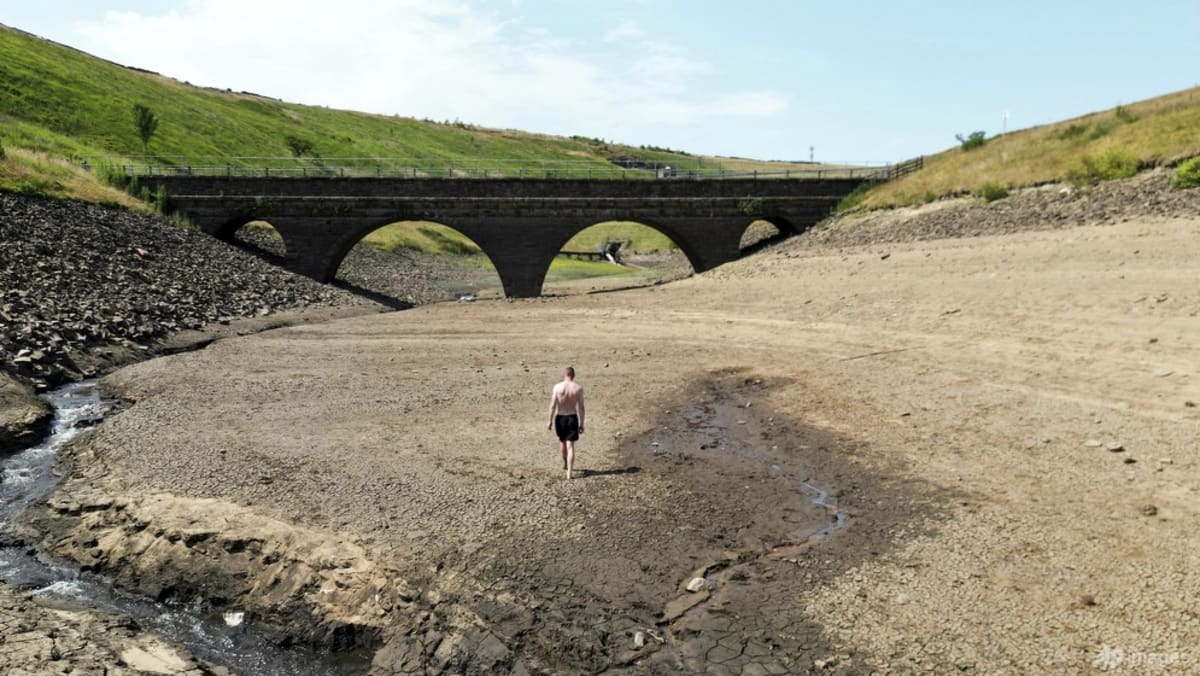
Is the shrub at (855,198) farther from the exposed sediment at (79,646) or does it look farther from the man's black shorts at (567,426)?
the exposed sediment at (79,646)

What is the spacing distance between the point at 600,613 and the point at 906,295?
23631 mm

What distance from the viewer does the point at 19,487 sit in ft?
49.0

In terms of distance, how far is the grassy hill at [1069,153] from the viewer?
3456cm

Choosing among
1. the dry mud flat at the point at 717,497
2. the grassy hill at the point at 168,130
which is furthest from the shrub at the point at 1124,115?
the grassy hill at the point at 168,130

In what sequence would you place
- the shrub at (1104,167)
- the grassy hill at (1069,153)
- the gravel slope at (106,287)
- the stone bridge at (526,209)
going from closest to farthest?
1. the gravel slope at (106,287)
2. the shrub at (1104,167)
3. the grassy hill at (1069,153)
4. the stone bridge at (526,209)

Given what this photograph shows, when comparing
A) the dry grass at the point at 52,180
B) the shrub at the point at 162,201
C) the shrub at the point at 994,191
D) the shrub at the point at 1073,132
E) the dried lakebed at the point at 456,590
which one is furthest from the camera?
the shrub at the point at 162,201

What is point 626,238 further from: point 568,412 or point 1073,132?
point 568,412

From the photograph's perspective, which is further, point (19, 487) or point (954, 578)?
point (19, 487)

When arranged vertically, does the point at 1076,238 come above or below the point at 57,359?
above

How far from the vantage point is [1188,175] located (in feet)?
99.9

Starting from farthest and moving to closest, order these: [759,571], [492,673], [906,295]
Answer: [906,295] → [759,571] → [492,673]

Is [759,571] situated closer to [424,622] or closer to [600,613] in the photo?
[600,613]

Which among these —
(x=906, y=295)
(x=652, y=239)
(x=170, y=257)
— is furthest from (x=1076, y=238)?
(x=652, y=239)

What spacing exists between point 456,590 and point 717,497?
504cm
